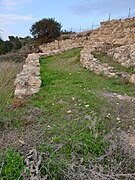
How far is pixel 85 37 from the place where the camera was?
14.4m

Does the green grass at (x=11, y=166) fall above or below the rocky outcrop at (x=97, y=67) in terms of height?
above

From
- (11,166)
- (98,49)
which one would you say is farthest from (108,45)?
(11,166)

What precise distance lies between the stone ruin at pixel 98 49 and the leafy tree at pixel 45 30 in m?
0.92

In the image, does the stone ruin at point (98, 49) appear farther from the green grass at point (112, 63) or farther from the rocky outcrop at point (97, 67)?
the green grass at point (112, 63)

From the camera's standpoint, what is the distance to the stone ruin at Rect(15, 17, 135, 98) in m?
5.63

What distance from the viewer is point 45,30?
1573 cm

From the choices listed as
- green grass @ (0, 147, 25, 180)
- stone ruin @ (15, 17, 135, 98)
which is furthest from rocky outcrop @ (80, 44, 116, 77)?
green grass @ (0, 147, 25, 180)

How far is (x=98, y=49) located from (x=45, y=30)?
6561mm

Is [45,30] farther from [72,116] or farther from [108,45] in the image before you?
[72,116]

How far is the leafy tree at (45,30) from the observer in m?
15.5

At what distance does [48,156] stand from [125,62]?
552 cm

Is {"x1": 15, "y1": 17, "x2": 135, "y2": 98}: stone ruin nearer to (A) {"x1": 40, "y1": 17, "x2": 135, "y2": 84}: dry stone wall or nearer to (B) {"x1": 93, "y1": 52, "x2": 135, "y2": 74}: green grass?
(A) {"x1": 40, "y1": 17, "x2": 135, "y2": 84}: dry stone wall

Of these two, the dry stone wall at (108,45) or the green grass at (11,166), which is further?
the dry stone wall at (108,45)

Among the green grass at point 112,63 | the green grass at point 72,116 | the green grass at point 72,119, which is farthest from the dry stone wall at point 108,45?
the green grass at point 72,119
